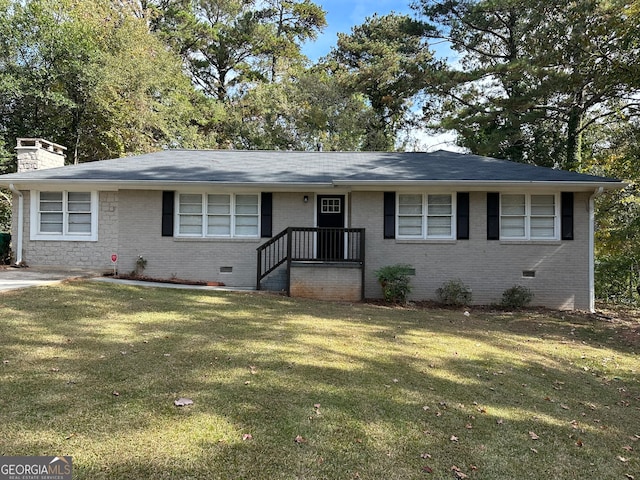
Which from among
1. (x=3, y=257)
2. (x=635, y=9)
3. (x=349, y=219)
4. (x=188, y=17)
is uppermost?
(x=188, y=17)

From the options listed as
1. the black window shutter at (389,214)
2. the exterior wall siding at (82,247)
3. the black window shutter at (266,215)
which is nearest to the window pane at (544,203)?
the black window shutter at (389,214)

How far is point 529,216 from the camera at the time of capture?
Result: 33.2 ft

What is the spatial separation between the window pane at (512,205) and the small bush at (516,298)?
1997 mm

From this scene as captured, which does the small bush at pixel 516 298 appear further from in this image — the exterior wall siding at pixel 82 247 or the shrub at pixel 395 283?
the exterior wall siding at pixel 82 247

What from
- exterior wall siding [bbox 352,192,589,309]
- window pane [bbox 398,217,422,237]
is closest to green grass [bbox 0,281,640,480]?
exterior wall siding [bbox 352,192,589,309]

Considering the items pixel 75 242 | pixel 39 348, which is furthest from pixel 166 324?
pixel 75 242

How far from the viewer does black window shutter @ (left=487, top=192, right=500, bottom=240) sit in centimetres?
1011

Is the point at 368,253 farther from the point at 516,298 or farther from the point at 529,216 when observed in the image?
the point at 529,216

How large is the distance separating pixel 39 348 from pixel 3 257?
9.38m

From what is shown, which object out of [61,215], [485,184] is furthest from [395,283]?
[61,215]

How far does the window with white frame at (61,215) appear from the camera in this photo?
35.7ft

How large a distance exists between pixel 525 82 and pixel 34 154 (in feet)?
63.6

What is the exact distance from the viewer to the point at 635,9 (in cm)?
863

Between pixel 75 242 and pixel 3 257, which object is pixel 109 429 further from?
pixel 3 257
